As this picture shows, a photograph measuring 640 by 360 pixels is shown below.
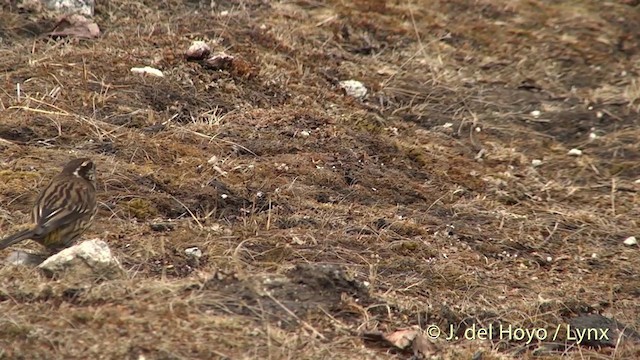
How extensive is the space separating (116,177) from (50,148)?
2.08 ft

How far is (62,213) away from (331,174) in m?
2.34

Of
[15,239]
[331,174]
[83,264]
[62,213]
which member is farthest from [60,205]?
[331,174]

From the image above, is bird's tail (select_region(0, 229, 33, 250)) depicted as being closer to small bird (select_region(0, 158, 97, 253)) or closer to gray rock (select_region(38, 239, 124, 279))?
small bird (select_region(0, 158, 97, 253))

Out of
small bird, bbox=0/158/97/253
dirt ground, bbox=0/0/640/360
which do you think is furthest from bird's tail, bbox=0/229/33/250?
dirt ground, bbox=0/0/640/360

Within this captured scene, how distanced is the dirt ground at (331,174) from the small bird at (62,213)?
23 cm

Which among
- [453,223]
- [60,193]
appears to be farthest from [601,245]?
[60,193]

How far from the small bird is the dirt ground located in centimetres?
23

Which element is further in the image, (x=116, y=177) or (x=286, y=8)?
(x=286, y=8)

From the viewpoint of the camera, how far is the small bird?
6168 millimetres

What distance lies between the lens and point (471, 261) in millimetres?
7359

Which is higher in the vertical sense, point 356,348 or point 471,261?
point 356,348

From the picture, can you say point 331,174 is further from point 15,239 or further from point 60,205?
point 15,239

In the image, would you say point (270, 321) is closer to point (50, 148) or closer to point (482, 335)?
point (482, 335)

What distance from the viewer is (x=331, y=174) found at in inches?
319
